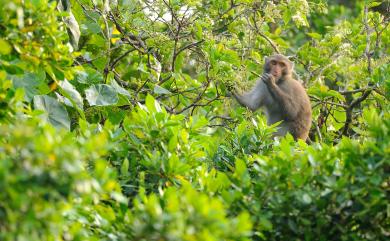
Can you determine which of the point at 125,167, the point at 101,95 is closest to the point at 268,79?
the point at 101,95

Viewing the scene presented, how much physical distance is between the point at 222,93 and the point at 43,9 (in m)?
3.25

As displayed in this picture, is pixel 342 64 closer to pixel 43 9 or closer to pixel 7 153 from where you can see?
pixel 43 9

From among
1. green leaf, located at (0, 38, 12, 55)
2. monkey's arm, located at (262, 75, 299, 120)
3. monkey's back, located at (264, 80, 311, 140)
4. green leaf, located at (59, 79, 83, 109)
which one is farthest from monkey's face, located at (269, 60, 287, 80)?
green leaf, located at (0, 38, 12, 55)

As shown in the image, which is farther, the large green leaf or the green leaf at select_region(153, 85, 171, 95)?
the green leaf at select_region(153, 85, 171, 95)

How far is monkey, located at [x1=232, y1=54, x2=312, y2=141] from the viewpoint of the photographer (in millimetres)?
8406

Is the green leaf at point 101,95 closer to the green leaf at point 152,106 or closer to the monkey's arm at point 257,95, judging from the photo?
the green leaf at point 152,106

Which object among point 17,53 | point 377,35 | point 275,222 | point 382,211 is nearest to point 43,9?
point 17,53

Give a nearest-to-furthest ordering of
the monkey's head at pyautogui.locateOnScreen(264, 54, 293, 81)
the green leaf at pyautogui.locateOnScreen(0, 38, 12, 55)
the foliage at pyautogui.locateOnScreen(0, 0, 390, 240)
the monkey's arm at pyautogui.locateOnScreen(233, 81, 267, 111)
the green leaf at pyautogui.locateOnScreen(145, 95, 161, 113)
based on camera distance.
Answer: the foliage at pyautogui.locateOnScreen(0, 0, 390, 240) → the green leaf at pyautogui.locateOnScreen(0, 38, 12, 55) → the green leaf at pyautogui.locateOnScreen(145, 95, 161, 113) → the monkey's head at pyautogui.locateOnScreen(264, 54, 293, 81) → the monkey's arm at pyautogui.locateOnScreen(233, 81, 267, 111)

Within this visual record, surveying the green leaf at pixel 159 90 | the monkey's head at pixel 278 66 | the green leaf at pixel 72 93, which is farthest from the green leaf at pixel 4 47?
the monkey's head at pixel 278 66

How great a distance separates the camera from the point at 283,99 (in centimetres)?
891

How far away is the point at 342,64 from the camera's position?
7.31 metres

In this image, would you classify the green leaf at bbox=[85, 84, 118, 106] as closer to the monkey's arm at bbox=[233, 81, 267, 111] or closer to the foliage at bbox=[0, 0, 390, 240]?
the foliage at bbox=[0, 0, 390, 240]

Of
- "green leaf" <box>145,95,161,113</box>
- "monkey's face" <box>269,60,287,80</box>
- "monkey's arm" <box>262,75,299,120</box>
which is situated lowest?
"green leaf" <box>145,95,161,113</box>

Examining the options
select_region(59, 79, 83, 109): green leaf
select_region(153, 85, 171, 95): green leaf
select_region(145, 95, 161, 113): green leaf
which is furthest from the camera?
select_region(153, 85, 171, 95): green leaf
